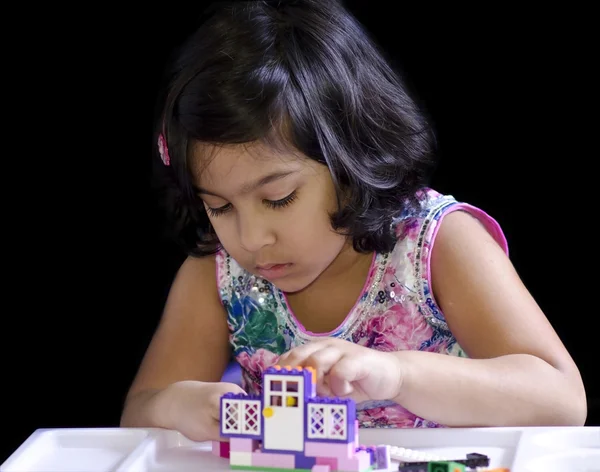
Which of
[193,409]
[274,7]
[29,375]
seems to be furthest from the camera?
[29,375]

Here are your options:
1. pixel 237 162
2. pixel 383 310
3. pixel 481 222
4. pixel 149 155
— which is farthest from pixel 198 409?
pixel 149 155

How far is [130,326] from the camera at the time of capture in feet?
6.12

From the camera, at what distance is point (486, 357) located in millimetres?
1154

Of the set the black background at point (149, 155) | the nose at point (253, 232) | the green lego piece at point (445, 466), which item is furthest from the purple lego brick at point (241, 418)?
the black background at point (149, 155)

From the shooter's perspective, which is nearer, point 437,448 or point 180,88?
point 437,448

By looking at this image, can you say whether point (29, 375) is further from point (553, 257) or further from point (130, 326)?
point (553, 257)

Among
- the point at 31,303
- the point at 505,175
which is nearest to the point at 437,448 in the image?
the point at 505,175

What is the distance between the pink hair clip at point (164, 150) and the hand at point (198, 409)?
271 millimetres

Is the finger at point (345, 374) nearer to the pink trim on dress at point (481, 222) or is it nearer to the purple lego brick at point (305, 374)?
the purple lego brick at point (305, 374)

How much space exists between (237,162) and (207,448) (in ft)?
0.98

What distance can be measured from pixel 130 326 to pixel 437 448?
104cm

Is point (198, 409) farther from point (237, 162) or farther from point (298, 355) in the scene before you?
point (237, 162)

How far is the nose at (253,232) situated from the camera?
108 centimetres

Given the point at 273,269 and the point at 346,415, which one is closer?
the point at 346,415
